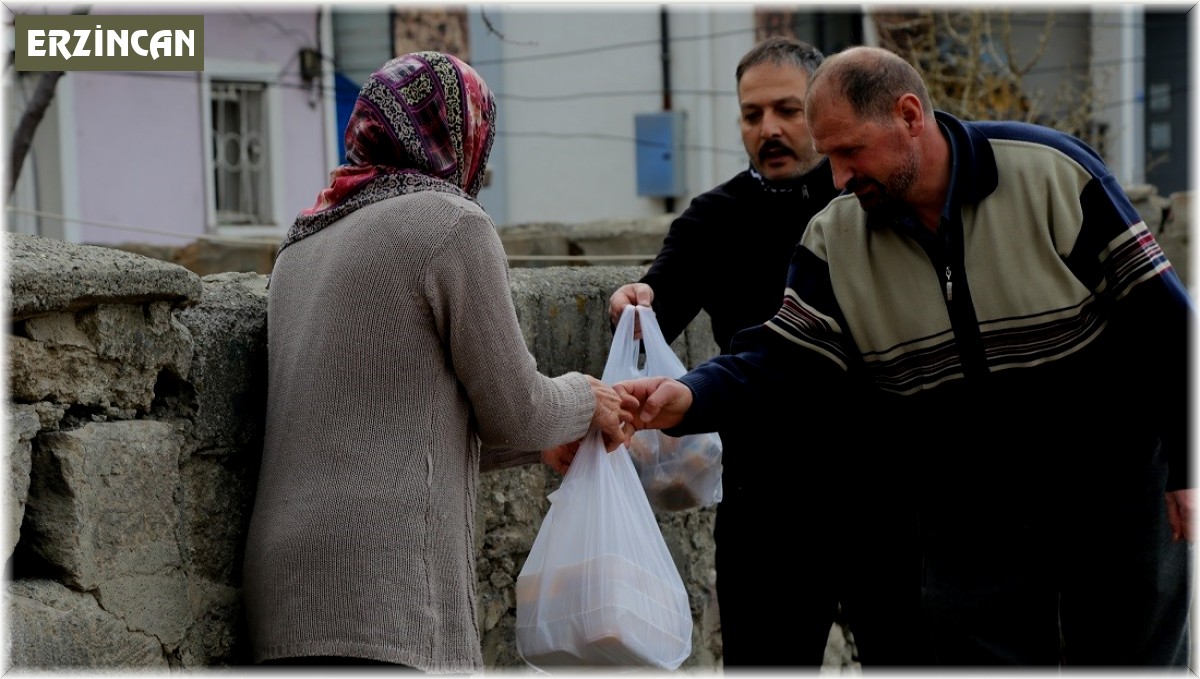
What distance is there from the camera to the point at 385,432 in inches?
89.6

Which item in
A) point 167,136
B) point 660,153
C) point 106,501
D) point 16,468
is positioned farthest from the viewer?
point 660,153

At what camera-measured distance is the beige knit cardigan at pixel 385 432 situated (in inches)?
88.7

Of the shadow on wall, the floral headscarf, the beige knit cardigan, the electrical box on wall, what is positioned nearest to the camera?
the beige knit cardigan

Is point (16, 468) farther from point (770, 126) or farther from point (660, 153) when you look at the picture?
point (660, 153)

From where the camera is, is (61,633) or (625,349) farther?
(625,349)

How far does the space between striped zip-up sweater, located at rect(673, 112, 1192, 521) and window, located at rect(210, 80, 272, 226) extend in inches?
400

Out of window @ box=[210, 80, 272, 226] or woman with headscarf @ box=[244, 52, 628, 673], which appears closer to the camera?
woman with headscarf @ box=[244, 52, 628, 673]

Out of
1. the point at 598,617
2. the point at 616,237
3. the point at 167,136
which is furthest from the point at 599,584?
the point at 167,136

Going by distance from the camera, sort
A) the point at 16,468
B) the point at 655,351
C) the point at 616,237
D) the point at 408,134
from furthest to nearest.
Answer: the point at 616,237, the point at 655,351, the point at 408,134, the point at 16,468

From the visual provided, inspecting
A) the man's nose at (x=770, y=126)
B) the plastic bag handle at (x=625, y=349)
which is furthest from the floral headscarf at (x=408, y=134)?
the man's nose at (x=770, y=126)

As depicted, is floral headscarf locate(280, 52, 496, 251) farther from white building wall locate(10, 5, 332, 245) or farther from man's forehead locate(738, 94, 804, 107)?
white building wall locate(10, 5, 332, 245)

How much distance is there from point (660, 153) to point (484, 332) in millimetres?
11622

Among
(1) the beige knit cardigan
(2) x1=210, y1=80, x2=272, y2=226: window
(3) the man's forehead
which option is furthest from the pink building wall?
(1) the beige knit cardigan

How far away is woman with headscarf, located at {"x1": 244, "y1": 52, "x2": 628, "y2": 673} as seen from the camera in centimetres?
226
